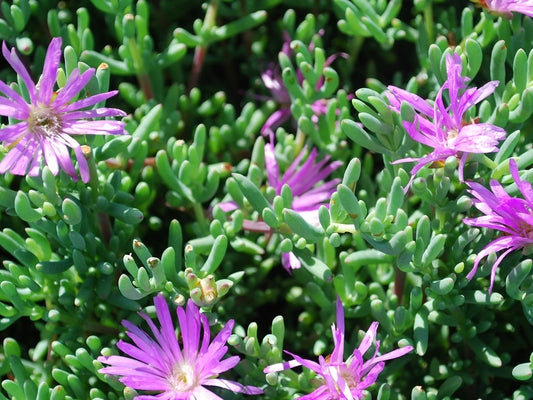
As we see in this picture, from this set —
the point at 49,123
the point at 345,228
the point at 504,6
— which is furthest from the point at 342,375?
the point at 504,6

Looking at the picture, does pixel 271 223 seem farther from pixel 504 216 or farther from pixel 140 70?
pixel 140 70

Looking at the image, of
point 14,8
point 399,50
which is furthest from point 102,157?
point 399,50

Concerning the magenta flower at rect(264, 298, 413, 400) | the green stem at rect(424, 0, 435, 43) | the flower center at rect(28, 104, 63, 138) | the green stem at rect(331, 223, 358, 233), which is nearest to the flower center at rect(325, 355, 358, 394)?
the magenta flower at rect(264, 298, 413, 400)

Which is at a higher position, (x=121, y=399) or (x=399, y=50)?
(x=399, y=50)

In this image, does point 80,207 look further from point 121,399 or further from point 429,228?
point 429,228

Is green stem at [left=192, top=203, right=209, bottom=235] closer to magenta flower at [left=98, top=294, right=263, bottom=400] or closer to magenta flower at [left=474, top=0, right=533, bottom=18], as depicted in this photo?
magenta flower at [left=98, top=294, right=263, bottom=400]

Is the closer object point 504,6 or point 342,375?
point 342,375
